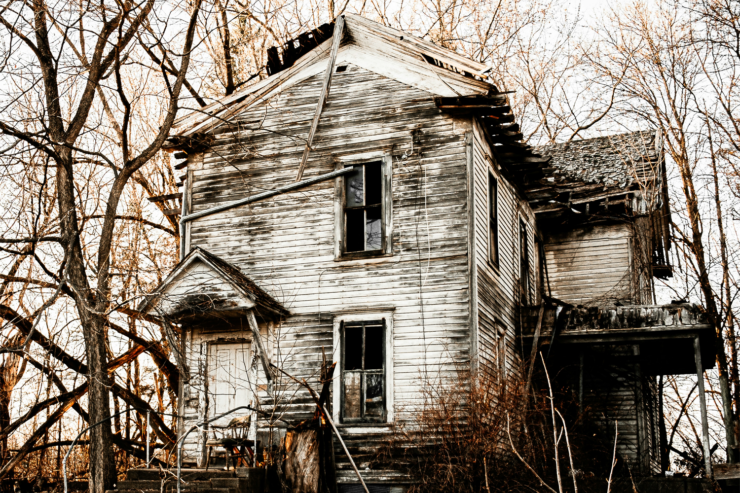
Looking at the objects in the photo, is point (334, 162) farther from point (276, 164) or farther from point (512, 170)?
point (512, 170)

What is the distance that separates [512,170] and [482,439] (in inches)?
305

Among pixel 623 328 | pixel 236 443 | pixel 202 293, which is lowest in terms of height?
pixel 236 443

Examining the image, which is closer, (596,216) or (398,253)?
(398,253)

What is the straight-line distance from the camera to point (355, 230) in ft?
48.8

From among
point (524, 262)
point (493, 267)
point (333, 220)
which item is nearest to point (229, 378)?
point (333, 220)

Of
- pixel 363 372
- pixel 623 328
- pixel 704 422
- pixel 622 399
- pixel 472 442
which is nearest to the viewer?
pixel 472 442

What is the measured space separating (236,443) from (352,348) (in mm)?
2901

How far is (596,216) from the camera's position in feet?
67.3

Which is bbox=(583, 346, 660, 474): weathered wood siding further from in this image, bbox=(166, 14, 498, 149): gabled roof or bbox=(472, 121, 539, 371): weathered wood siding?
bbox=(166, 14, 498, 149): gabled roof

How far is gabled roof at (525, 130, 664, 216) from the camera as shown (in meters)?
20.2

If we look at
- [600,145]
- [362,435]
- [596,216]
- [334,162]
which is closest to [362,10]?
[600,145]

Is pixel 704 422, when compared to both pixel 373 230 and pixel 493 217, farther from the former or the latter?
pixel 373 230

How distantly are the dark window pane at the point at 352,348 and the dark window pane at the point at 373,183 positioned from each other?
2541 mm

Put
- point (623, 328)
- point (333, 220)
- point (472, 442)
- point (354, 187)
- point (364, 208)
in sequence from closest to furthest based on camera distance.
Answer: point (472, 442)
point (364, 208)
point (333, 220)
point (354, 187)
point (623, 328)
